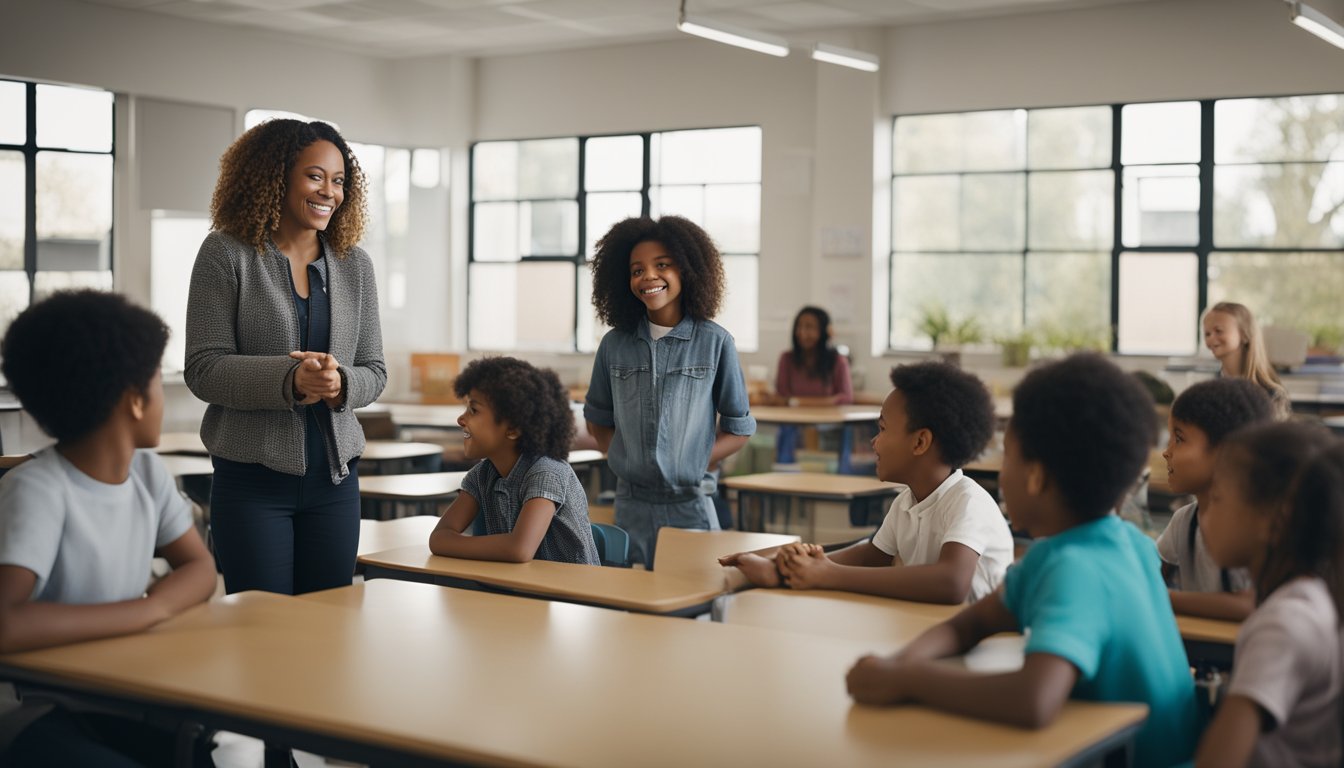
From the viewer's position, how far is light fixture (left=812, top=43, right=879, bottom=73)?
7.90m

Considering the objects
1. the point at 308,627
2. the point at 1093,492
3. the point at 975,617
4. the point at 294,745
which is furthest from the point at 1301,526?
the point at 308,627

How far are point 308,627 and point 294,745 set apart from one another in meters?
0.46

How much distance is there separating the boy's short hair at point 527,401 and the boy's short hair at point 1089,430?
1513mm

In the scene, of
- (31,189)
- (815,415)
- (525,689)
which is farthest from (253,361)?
(31,189)

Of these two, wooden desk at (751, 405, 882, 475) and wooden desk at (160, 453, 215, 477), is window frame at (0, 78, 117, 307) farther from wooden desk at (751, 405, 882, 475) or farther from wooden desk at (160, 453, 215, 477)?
wooden desk at (751, 405, 882, 475)

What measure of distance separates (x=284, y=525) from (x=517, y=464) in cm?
63

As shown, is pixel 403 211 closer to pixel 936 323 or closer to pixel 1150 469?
pixel 936 323

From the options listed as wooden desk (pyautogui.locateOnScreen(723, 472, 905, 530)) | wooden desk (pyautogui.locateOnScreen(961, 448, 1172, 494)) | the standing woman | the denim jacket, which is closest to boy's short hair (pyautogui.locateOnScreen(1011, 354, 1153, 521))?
the standing woman

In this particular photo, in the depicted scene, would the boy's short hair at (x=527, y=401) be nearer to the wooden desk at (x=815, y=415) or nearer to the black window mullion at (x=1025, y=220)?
the wooden desk at (x=815, y=415)

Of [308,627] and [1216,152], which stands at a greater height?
[1216,152]

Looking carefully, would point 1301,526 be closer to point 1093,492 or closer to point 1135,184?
point 1093,492

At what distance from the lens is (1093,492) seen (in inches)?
67.9

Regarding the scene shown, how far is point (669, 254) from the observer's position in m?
3.42

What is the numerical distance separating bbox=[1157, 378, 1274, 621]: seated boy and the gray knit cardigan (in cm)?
164
